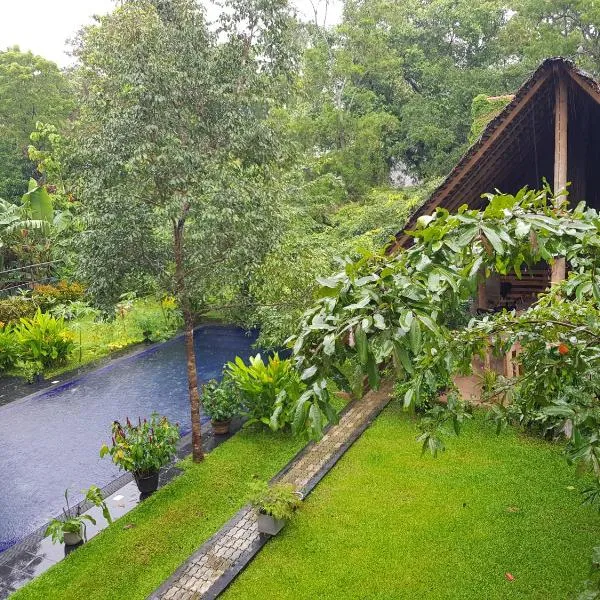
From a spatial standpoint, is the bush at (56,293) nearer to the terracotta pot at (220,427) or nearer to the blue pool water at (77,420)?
the blue pool water at (77,420)

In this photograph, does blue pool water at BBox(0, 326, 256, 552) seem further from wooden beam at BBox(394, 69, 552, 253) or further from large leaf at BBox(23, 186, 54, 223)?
large leaf at BBox(23, 186, 54, 223)

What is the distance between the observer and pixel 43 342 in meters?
11.8

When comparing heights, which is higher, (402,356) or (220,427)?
(402,356)

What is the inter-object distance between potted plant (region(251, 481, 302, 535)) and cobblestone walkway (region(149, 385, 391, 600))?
14 cm

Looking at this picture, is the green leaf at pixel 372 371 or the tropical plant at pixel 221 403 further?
the tropical plant at pixel 221 403

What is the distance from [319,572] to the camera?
16.5 ft

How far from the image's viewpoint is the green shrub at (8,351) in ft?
38.6

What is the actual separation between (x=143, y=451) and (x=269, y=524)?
195 cm

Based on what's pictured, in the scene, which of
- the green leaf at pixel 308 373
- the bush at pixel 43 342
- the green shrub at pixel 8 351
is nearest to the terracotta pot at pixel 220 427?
the bush at pixel 43 342

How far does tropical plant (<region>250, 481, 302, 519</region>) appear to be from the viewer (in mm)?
5527

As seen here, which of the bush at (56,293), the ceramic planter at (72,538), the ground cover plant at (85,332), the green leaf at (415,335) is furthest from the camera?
the bush at (56,293)

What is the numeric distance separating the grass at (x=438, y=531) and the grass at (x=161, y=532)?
865 millimetres

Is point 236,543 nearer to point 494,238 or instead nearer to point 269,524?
point 269,524

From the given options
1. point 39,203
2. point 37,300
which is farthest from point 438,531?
point 39,203
